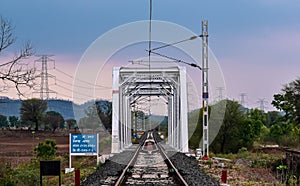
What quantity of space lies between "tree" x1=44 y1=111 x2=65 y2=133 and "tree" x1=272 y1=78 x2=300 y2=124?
51245mm

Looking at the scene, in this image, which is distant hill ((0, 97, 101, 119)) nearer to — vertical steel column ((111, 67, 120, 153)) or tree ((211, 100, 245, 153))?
vertical steel column ((111, 67, 120, 153))

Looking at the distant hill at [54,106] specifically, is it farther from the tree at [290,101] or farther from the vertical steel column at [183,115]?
the tree at [290,101]

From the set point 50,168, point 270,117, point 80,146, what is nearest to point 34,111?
point 270,117

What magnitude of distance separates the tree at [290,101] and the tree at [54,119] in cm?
5124

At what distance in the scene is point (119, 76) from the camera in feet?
110

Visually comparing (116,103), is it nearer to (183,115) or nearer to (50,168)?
(183,115)

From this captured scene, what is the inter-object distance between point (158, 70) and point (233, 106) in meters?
11.4

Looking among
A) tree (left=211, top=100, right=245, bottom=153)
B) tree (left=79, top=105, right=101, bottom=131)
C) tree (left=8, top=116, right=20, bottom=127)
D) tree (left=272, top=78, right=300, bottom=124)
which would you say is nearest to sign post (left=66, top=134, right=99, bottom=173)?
tree (left=211, top=100, right=245, bottom=153)

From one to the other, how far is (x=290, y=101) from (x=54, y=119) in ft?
182

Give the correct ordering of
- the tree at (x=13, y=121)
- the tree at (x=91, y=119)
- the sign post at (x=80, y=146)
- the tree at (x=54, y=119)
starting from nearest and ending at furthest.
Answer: the sign post at (x=80, y=146) → the tree at (x=91, y=119) → the tree at (x=54, y=119) → the tree at (x=13, y=121)

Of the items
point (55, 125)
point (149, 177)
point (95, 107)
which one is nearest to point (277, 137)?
point (95, 107)

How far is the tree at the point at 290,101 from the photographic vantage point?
146ft

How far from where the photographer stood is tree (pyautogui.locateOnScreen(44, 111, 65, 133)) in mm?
88562

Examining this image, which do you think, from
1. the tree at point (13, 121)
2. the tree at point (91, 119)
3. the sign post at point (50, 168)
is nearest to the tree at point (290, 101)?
the tree at point (91, 119)
